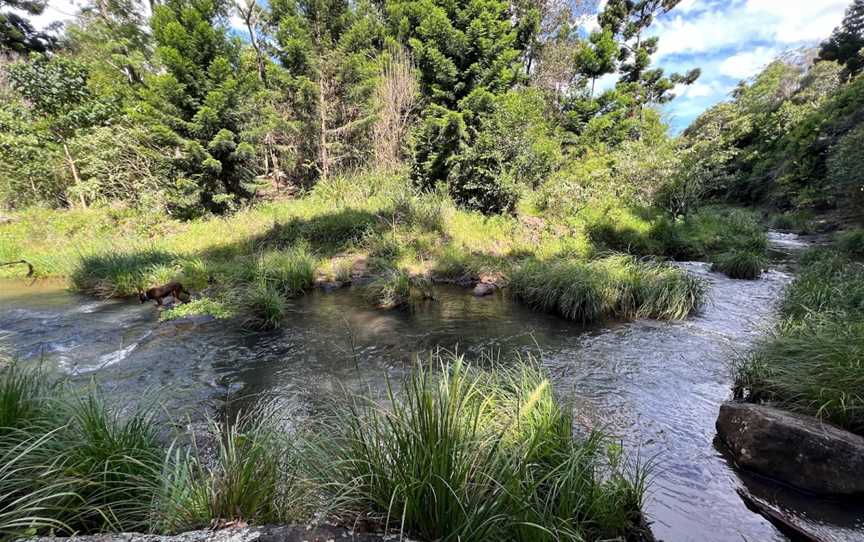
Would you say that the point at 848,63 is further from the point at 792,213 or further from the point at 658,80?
the point at 792,213

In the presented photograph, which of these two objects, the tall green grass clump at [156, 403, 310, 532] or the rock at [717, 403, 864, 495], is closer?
the tall green grass clump at [156, 403, 310, 532]

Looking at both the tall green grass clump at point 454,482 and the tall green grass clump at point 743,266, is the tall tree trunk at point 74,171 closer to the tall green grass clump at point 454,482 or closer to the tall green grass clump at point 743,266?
the tall green grass clump at point 454,482

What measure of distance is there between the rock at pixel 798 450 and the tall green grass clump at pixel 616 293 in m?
4.01

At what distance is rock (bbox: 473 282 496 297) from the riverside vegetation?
18.0 inches

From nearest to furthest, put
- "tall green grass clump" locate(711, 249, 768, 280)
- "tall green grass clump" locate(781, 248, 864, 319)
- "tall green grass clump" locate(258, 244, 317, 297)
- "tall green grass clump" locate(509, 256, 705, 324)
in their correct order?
"tall green grass clump" locate(781, 248, 864, 319), "tall green grass clump" locate(509, 256, 705, 324), "tall green grass clump" locate(258, 244, 317, 297), "tall green grass clump" locate(711, 249, 768, 280)

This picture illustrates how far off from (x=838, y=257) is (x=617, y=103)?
1828 cm

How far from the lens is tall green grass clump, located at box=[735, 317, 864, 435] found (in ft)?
10.7

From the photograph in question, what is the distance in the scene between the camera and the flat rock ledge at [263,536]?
134cm

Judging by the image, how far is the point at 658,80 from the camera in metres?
27.4

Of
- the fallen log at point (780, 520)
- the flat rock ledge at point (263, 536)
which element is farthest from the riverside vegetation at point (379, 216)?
the fallen log at point (780, 520)

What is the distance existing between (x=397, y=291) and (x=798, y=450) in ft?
22.4

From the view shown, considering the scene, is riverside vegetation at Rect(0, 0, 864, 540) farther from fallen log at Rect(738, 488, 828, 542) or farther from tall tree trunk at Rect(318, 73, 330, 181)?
fallen log at Rect(738, 488, 828, 542)

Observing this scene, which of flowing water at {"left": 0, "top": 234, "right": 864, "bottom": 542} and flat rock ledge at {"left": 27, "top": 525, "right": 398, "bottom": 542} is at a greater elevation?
flat rock ledge at {"left": 27, "top": 525, "right": 398, "bottom": 542}

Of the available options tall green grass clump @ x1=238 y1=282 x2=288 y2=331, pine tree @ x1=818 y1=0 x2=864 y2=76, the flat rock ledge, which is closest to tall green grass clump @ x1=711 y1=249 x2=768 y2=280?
tall green grass clump @ x1=238 y1=282 x2=288 y2=331
